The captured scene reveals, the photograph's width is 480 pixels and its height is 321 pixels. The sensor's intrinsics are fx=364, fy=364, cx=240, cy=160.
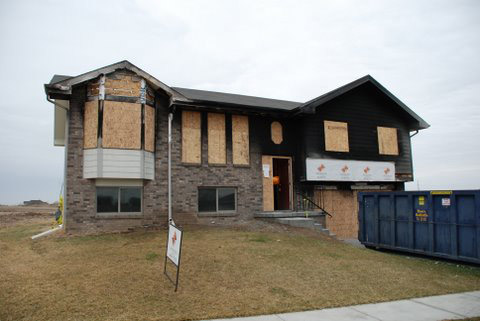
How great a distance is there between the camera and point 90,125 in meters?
14.3

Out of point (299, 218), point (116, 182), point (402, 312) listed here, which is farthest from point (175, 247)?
point (299, 218)

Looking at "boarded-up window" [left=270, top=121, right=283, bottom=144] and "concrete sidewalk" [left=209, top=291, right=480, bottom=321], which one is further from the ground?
"boarded-up window" [left=270, top=121, right=283, bottom=144]

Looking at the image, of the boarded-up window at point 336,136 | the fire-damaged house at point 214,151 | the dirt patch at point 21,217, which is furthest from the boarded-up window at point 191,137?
the dirt patch at point 21,217

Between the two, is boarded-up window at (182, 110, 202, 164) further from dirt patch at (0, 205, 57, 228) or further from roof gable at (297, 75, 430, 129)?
dirt patch at (0, 205, 57, 228)

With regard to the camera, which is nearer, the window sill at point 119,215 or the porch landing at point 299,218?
the window sill at point 119,215

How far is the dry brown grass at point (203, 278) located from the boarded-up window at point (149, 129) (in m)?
4.00

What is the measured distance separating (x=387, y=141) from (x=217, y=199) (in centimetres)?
1062

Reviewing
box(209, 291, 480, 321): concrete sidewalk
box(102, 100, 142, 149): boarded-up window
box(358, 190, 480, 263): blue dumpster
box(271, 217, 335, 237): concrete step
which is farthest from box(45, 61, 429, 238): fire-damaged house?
box(209, 291, 480, 321): concrete sidewalk

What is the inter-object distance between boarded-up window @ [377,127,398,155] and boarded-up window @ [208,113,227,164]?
9.18m

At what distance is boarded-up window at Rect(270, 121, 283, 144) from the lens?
1823 centimetres

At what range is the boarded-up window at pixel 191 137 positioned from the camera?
1616 cm

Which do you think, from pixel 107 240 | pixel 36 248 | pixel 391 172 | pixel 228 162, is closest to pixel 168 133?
pixel 228 162

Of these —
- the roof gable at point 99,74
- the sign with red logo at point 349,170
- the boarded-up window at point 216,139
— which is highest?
the roof gable at point 99,74

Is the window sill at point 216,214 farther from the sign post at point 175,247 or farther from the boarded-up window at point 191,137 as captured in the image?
the sign post at point 175,247
